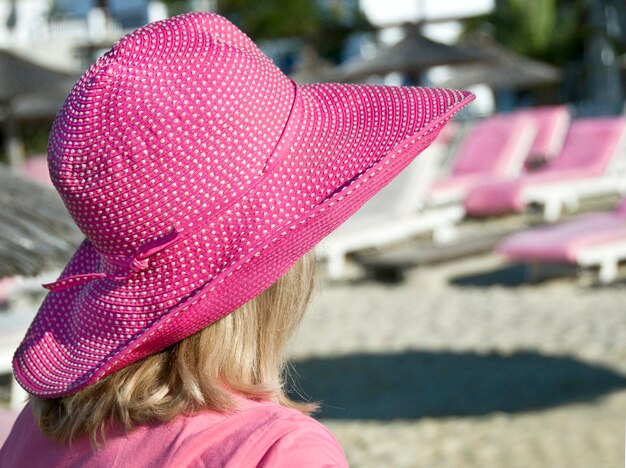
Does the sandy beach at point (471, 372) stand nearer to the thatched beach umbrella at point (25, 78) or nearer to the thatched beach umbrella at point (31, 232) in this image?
the thatched beach umbrella at point (31, 232)

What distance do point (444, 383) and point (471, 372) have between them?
21 centimetres

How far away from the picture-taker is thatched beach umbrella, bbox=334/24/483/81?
50.8 feet

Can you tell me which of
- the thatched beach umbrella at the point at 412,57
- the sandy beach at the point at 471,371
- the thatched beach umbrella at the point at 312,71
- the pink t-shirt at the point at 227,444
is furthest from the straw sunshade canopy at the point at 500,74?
the pink t-shirt at the point at 227,444

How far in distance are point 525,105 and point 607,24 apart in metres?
3.98

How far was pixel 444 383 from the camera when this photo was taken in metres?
5.12

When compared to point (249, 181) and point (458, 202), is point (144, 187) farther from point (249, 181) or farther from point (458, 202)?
point (458, 202)

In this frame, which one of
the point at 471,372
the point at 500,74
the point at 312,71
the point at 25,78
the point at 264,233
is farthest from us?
the point at 312,71

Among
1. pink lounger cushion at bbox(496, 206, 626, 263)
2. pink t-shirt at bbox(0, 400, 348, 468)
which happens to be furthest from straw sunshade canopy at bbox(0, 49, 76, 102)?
pink t-shirt at bbox(0, 400, 348, 468)

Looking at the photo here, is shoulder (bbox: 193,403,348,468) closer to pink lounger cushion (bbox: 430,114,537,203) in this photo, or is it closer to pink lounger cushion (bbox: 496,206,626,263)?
pink lounger cushion (bbox: 496,206,626,263)

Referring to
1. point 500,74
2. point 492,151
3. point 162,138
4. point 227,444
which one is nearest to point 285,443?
point 227,444

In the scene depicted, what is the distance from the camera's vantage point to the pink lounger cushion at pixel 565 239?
7.26 meters

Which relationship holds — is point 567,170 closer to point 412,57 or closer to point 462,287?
point 412,57

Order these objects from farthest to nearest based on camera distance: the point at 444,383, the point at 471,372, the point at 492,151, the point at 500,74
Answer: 1. the point at 500,74
2. the point at 492,151
3. the point at 471,372
4. the point at 444,383

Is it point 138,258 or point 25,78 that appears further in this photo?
point 25,78
